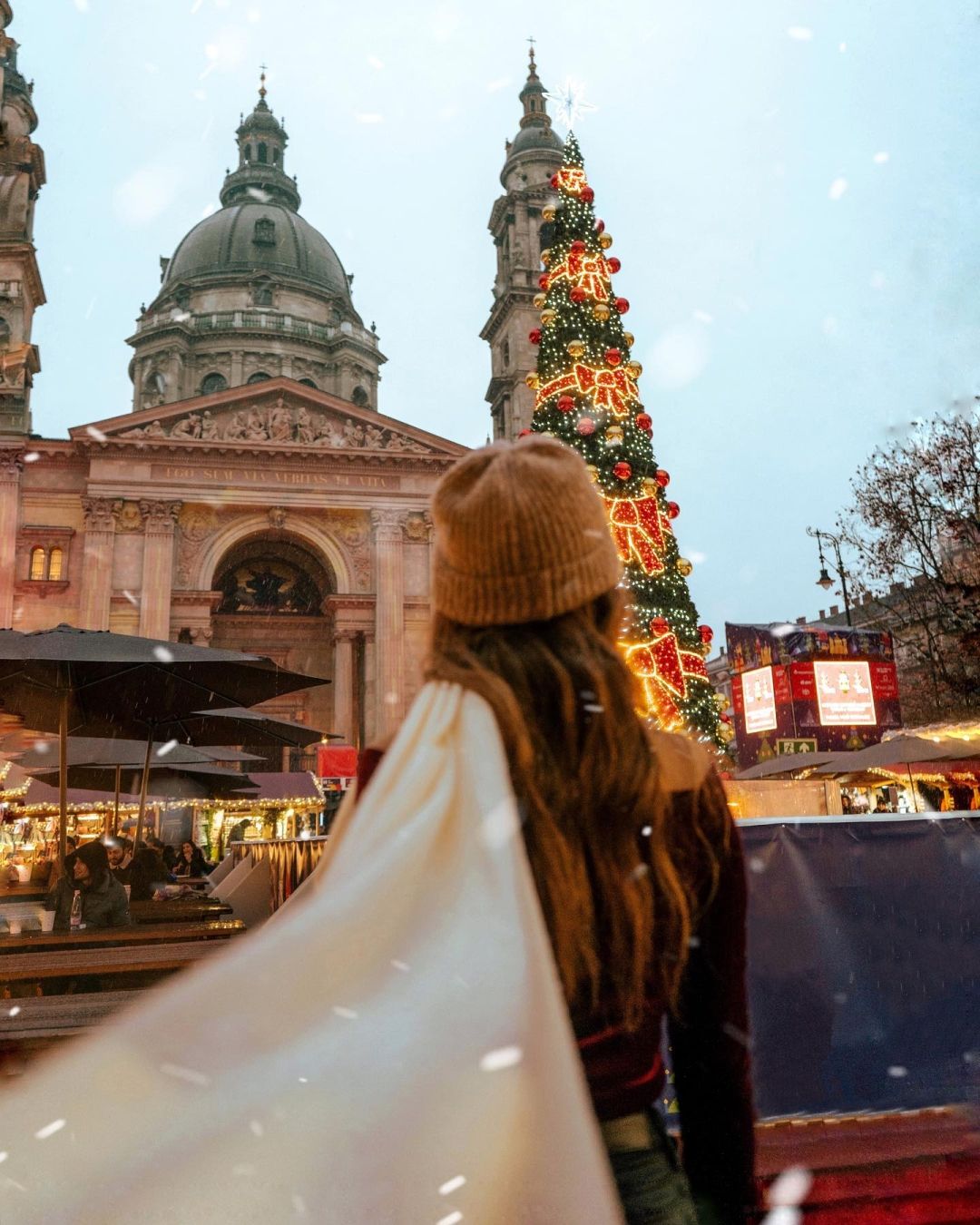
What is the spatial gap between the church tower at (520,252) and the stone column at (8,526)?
19.5 metres

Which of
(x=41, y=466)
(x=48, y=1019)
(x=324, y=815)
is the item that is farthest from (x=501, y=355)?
(x=48, y=1019)

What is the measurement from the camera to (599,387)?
15070 millimetres

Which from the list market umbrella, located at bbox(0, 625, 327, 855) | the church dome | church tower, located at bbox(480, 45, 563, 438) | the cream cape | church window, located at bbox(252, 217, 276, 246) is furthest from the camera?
church window, located at bbox(252, 217, 276, 246)

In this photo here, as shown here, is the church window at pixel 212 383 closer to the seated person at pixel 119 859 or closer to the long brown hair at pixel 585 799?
the seated person at pixel 119 859

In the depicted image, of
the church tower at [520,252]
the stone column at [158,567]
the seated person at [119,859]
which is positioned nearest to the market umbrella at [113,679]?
the seated person at [119,859]

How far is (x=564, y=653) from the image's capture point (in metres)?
1.50

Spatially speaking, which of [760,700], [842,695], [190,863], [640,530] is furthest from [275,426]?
[640,530]

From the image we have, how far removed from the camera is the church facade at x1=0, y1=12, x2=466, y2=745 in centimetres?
3516

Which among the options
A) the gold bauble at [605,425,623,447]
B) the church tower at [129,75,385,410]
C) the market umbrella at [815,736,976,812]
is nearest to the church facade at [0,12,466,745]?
the church tower at [129,75,385,410]

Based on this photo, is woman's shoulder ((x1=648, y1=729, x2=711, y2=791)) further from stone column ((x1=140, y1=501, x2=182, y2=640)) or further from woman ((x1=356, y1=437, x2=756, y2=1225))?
stone column ((x1=140, y1=501, x2=182, y2=640))

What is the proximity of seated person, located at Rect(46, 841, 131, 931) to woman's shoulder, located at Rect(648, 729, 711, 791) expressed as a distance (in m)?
8.15

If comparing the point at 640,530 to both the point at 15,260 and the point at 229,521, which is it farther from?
the point at 15,260

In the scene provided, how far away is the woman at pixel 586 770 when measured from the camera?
1.41 metres

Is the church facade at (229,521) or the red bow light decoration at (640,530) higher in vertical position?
the church facade at (229,521)
